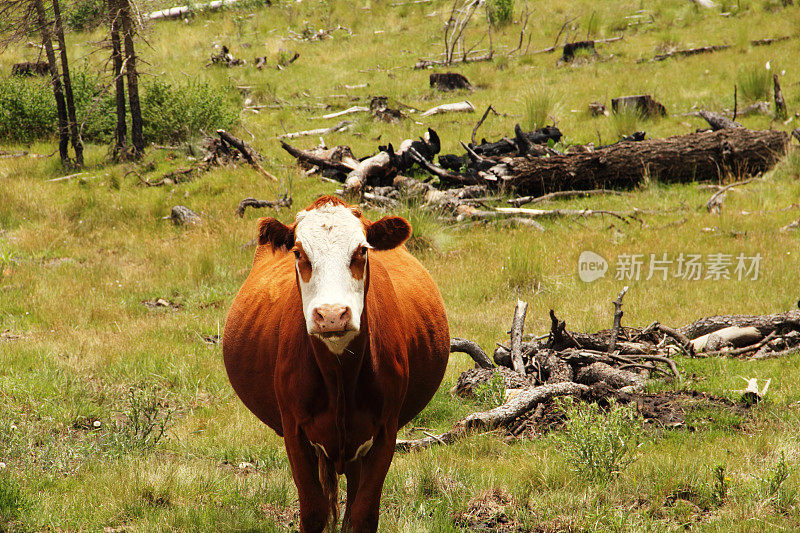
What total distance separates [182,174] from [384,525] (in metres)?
12.1

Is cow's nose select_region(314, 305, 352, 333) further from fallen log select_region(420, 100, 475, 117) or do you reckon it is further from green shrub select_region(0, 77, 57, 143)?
green shrub select_region(0, 77, 57, 143)

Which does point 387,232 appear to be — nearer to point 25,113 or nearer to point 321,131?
point 321,131

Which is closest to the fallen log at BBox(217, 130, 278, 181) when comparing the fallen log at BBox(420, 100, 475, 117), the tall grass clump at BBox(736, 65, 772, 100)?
the fallen log at BBox(420, 100, 475, 117)

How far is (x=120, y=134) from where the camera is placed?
16547mm

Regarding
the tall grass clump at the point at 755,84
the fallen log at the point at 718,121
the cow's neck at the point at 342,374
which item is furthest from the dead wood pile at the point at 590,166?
the cow's neck at the point at 342,374

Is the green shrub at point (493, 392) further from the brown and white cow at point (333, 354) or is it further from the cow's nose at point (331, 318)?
the cow's nose at point (331, 318)

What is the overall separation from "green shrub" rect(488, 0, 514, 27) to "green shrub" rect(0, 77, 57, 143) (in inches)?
667

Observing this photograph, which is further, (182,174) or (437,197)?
(182,174)

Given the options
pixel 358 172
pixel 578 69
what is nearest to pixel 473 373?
pixel 358 172

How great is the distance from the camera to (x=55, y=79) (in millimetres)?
16203

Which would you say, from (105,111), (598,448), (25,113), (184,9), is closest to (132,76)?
(105,111)

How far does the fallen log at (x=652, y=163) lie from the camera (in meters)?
13.2

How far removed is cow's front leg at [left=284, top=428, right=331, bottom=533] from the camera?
3.54 meters

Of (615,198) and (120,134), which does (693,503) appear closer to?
(615,198)
